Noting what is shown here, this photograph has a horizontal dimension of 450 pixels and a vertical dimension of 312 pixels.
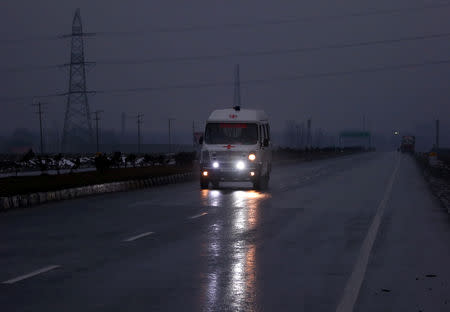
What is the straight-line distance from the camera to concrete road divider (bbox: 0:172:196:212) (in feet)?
71.2

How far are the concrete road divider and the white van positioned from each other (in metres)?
4.00

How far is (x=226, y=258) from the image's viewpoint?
10.7 meters

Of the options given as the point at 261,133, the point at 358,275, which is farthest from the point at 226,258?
the point at 261,133

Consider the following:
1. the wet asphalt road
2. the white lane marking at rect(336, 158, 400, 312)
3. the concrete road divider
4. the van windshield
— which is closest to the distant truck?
the concrete road divider

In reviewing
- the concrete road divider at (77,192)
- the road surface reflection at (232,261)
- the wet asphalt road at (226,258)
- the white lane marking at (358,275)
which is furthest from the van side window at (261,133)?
the white lane marking at (358,275)

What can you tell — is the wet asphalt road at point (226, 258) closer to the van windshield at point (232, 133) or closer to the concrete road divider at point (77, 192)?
the concrete road divider at point (77, 192)

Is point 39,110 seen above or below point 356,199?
above

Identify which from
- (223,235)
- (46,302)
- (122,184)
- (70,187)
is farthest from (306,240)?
(122,184)

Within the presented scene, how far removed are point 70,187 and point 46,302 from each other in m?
19.8

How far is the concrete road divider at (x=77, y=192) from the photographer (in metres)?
21.7

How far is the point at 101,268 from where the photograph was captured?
9750 mm

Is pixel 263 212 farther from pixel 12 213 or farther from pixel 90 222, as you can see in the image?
pixel 12 213

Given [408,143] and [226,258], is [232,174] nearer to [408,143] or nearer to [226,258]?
[226,258]

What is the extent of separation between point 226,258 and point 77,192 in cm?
1666
